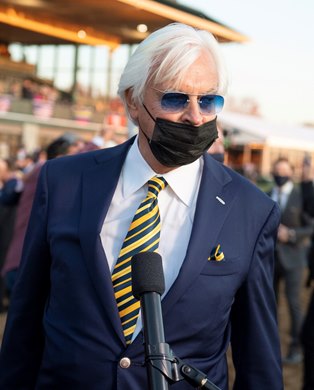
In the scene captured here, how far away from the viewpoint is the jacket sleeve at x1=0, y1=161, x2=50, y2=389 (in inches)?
88.6

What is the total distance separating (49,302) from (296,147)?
26.4 meters

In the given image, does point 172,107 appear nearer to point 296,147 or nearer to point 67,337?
point 67,337

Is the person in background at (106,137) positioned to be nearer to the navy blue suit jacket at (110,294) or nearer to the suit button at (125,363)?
the navy blue suit jacket at (110,294)

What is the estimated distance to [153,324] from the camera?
4.38 feet

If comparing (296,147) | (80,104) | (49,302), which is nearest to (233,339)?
(49,302)

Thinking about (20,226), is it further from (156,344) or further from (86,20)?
(86,20)

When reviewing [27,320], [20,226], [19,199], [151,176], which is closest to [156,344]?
[151,176]

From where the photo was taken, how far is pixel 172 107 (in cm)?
208

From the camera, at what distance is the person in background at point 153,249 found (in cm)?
203

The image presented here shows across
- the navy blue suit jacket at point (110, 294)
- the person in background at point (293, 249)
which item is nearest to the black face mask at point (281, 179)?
the person in background at point (293, 249)

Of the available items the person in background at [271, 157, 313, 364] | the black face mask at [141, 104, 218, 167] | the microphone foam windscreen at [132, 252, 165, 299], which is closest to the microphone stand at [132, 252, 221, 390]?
the microphone foam windscreen at [132, 252, 165, 299]

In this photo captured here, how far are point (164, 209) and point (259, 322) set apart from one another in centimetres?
50

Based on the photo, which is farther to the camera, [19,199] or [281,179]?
[281,179]

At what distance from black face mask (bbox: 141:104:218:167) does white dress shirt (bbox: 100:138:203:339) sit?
86 mm
